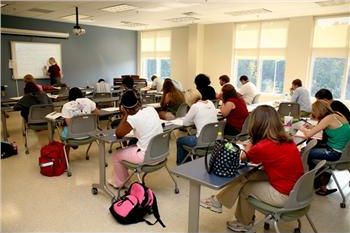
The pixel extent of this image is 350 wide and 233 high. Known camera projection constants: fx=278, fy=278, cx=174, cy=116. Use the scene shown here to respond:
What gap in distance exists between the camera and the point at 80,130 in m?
3.72

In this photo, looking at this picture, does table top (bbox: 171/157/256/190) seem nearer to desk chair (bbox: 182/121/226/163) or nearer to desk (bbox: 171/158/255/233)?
desk (bbox: 171/158/255/233)

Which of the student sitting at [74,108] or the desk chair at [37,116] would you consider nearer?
the student sitting at [74,108]

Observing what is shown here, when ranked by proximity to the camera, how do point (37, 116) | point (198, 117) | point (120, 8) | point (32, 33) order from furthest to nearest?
point (32, 33)
point (120, 8)
point (37, 116)
point (198, 117)

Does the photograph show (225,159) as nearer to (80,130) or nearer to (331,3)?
(80,130)

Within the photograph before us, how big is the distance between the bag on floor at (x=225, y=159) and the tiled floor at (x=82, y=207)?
84 centimetres

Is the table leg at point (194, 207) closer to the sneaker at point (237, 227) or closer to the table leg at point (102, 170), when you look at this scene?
the sneaker at point (237, 227)

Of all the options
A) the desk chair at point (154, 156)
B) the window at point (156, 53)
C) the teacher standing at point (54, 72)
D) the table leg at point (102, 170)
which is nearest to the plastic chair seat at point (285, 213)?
the desk chair at point (154, 156)

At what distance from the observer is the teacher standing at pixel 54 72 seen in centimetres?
923

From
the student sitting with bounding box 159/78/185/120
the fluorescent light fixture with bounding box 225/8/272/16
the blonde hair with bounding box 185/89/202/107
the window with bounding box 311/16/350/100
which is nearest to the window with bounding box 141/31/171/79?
the fluorescent light fixture with bounding box 225/8/272/16

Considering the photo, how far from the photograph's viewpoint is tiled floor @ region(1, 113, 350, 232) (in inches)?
99.6

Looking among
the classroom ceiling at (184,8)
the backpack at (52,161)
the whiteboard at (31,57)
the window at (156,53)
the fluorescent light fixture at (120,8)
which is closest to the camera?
the backpack at (52,161)

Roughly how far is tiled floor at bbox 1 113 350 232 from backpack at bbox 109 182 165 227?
65mm

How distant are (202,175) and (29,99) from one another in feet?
12.7

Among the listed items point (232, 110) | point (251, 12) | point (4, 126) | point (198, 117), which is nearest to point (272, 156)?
point (198, 117)
